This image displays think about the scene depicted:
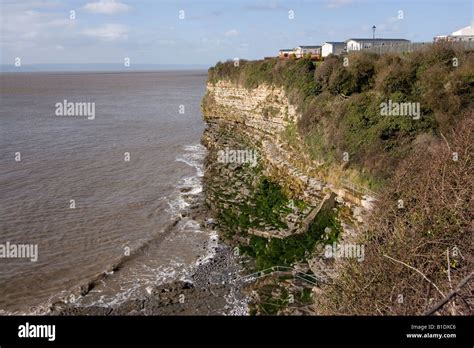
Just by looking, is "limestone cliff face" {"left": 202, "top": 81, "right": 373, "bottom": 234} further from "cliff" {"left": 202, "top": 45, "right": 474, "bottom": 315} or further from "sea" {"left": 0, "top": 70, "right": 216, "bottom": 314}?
"sea" {"left": 0, "top": 70, "right": 216, "bottom": 314}

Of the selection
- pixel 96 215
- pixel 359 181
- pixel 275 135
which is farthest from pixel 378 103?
pixel 96 215

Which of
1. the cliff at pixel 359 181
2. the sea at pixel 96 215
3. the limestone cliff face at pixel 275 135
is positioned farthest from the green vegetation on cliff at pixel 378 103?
the sea at pixel 96 215

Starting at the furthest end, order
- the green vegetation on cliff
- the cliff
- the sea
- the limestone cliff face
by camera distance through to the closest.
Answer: the limestone cliff face
the green vegetation on cliff
the sea
the cliff

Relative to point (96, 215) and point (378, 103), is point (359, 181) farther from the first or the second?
point (96, 215)

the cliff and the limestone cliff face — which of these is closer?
the cliff

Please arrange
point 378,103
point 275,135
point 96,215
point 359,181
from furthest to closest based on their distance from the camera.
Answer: point 275,135 → point 96,215 → point 378,103 → point 359,181

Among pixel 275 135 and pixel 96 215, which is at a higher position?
pixel 275 135

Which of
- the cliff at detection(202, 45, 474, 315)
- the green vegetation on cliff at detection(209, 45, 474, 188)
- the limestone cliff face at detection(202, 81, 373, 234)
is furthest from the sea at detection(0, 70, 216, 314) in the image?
the green vegetation on cliff at detection(209, 45, 474, 188)

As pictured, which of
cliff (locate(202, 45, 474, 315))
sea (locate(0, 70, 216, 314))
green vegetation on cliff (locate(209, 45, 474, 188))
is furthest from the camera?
green vegetation on cliff (locate(209, 45, 474, 188))

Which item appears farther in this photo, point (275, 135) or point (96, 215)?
point (275, 135)
